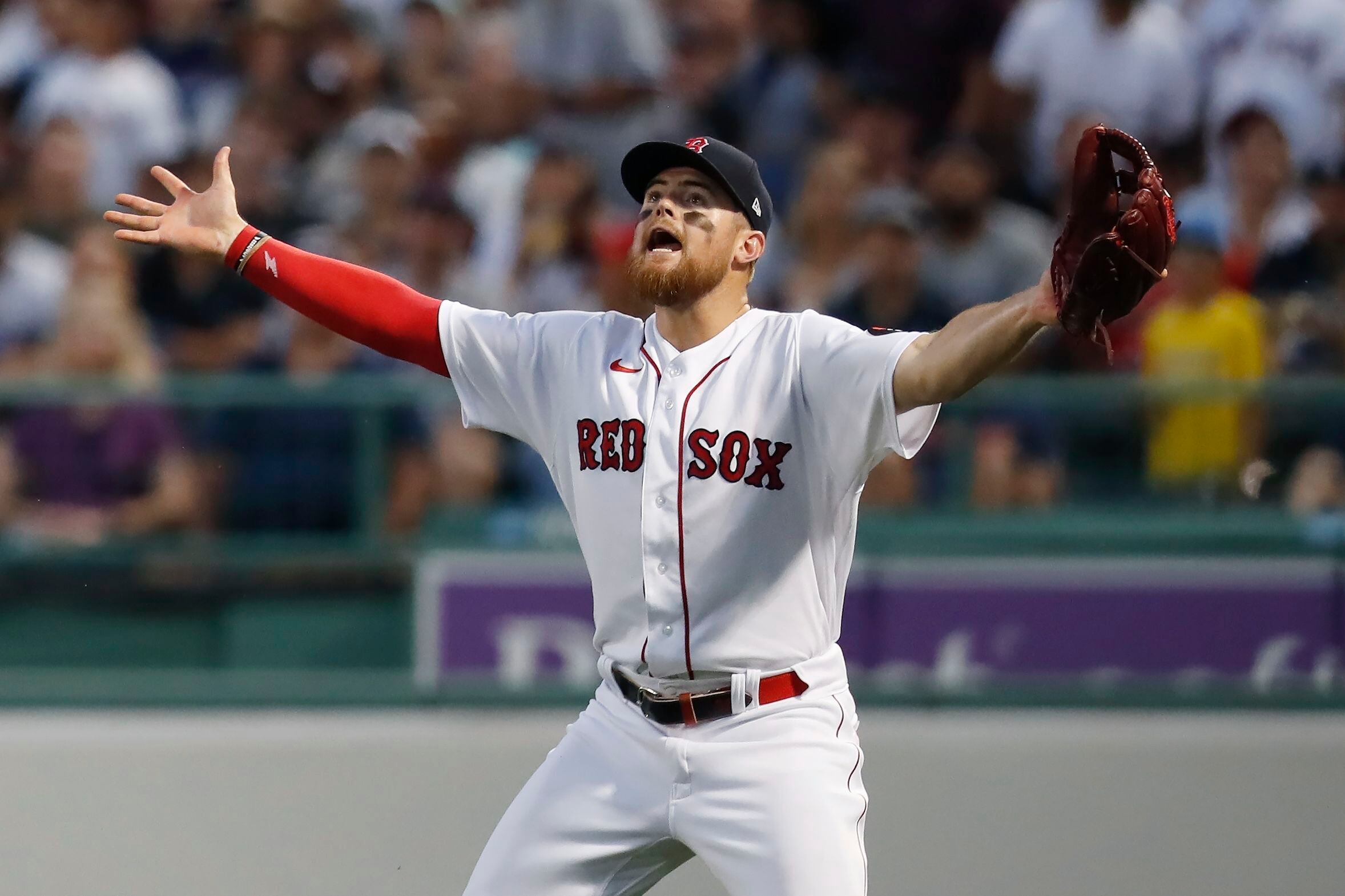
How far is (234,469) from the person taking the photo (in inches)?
228

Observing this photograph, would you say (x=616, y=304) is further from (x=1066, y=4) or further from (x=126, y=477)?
(x=1066, y=4)

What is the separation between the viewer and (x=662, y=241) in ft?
11.9

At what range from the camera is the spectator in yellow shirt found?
5.53m

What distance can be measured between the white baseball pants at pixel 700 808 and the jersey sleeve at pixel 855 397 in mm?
467

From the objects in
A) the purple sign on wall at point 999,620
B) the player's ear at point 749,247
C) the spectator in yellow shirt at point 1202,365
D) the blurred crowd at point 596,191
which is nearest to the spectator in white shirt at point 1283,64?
the blurred crowd at point 596,191

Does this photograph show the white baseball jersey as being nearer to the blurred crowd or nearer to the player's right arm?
the player's right arm

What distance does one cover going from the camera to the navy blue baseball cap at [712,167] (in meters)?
3.60

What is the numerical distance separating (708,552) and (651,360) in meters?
0.42

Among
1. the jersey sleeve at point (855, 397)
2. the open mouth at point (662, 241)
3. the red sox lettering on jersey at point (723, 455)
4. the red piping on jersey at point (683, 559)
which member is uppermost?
the open mouth at point (662, 241)

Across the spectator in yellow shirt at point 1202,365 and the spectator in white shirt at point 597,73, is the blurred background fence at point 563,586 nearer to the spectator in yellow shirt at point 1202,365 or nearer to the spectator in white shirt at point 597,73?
the spectator in yellow shirt at point 1202,365

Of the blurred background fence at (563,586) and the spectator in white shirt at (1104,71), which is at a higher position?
the spectator in white shirt at (1104,71)

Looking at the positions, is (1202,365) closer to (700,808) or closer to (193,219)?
(700,808)

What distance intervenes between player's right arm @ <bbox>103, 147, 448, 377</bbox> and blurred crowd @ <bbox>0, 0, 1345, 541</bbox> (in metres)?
1.93

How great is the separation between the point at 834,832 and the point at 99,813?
2.93 metres
